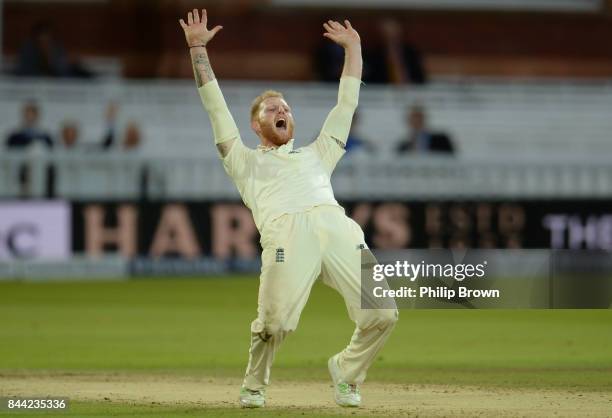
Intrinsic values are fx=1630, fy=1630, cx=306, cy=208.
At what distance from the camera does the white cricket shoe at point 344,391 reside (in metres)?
9.50

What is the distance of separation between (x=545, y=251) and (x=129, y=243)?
18.8 ft

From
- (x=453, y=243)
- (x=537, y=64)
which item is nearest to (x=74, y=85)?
(x=453, y=243)

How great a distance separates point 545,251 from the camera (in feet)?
74.1

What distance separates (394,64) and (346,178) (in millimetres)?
5517

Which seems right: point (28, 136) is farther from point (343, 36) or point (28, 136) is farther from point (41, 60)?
point (343, 36)

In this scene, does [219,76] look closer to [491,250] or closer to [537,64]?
[537,64]

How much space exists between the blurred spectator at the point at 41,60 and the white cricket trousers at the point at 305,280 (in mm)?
17224

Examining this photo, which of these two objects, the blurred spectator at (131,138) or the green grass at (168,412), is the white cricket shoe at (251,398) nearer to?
the green grass at (168,412)

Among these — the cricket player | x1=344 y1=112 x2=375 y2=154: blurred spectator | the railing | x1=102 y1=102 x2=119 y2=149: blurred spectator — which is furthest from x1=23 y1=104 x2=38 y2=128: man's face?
the cricket player

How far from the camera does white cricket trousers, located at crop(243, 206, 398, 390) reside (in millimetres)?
9188

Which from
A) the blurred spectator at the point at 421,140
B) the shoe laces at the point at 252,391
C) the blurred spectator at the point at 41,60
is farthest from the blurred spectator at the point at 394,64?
the shoe laces at the point at 252,391

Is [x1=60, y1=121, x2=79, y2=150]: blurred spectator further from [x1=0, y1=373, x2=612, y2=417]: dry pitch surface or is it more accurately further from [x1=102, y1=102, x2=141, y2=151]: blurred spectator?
[x1=0, y1=373, x2=612, y2=417]: dry pitch surface

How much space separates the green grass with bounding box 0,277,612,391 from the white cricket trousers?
80.9 inches

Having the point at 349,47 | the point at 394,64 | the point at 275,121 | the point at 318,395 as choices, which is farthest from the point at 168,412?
the point at 394,64
